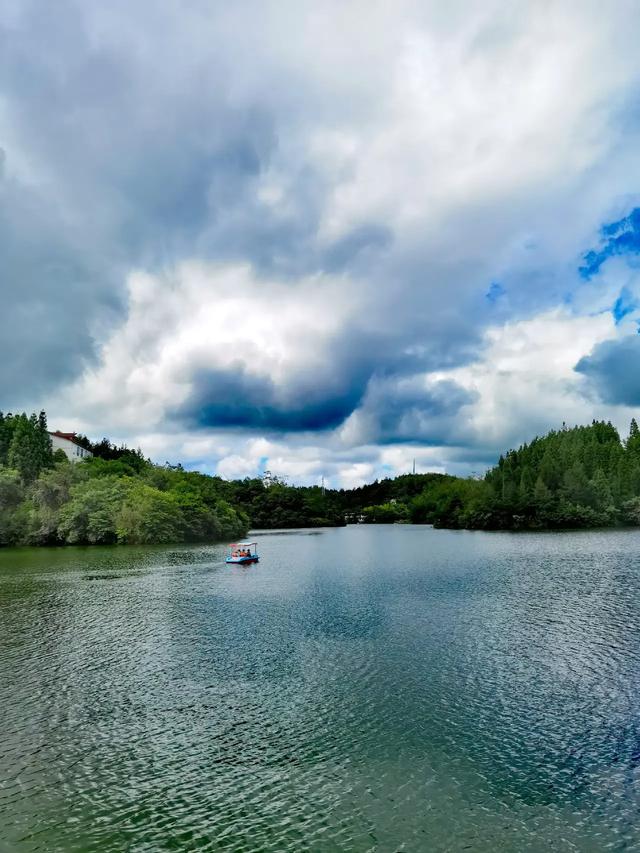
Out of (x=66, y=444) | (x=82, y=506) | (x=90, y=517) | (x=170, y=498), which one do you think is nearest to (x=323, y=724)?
(x=90, y=517)

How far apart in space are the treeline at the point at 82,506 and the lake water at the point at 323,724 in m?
64.4

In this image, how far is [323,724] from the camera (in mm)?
22906

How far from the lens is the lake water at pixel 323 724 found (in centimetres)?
1585

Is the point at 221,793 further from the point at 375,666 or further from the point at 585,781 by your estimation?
the point at 375,666

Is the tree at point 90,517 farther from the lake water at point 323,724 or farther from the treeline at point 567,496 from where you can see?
the treeline at point 567,496

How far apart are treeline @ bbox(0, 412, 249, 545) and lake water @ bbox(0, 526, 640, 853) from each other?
64.4 meters

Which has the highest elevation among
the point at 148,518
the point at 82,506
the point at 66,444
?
the point at 66,444

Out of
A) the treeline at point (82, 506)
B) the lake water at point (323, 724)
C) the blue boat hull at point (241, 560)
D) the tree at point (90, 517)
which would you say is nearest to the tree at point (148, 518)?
the treeline at point (82, 506)

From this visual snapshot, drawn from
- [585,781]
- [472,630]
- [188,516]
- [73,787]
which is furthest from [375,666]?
[188,516]

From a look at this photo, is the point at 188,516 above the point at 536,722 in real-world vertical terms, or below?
above

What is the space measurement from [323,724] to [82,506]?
99.9 meters

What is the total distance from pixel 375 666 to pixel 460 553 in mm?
67593

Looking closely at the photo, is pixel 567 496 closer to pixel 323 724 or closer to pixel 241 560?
pixel 241 560

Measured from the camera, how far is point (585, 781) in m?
18.0
